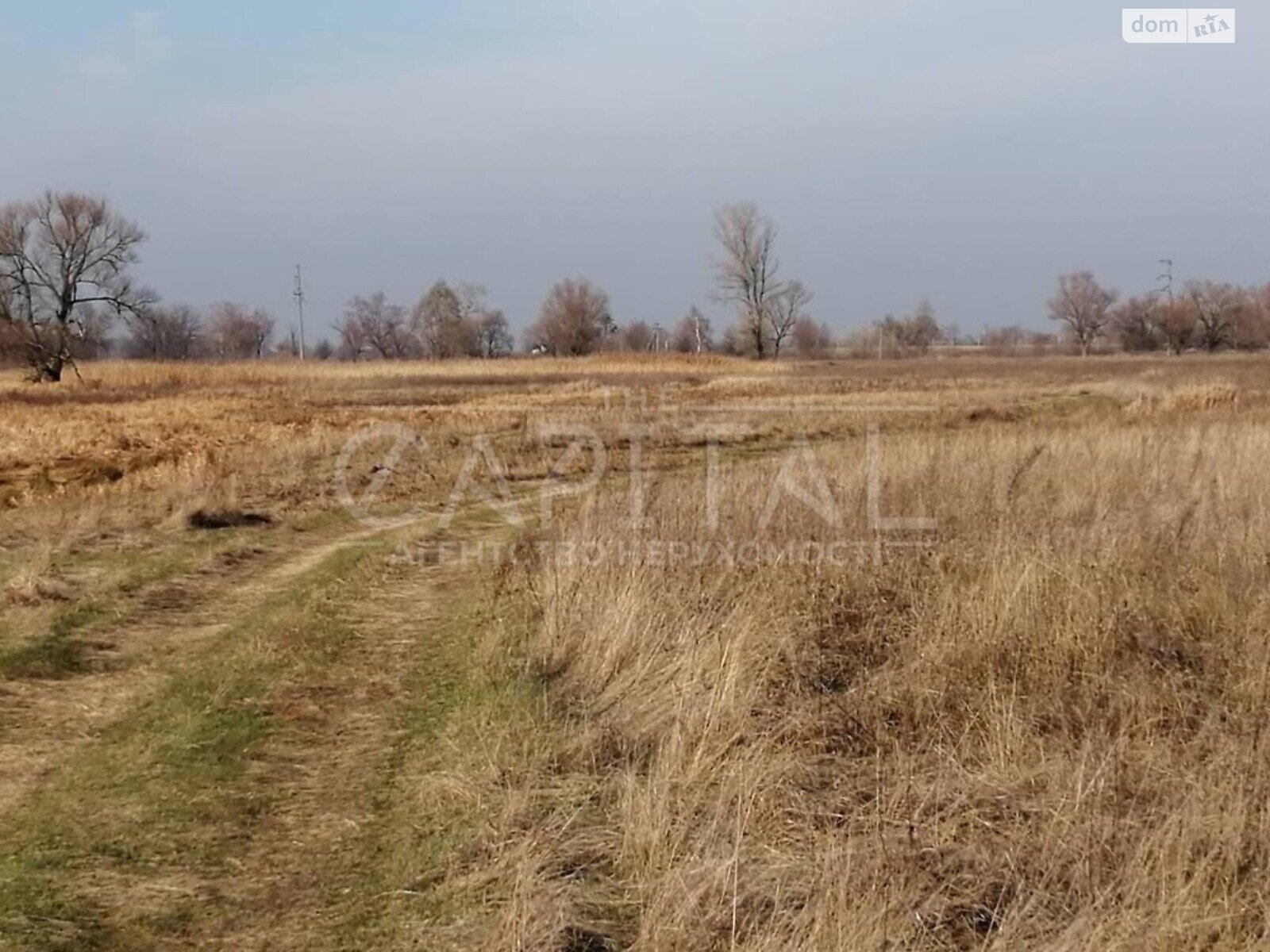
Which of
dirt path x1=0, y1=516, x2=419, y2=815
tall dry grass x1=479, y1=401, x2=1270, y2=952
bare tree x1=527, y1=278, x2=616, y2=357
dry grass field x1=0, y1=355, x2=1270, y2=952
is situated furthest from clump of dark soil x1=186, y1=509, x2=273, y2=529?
bare tree x1=527, y1=278, x2=616, y2=357

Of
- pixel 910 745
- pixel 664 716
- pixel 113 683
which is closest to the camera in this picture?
pixel 910 745

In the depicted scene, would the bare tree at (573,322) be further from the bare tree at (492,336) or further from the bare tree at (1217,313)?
the bare tree at (1217,313)

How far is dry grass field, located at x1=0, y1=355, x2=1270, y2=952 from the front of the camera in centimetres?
377

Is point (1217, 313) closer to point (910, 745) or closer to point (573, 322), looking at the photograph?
point (573, 322)

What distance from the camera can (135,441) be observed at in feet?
71.3

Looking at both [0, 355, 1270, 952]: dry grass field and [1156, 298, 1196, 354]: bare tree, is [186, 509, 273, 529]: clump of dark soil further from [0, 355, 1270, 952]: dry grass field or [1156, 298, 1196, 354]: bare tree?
[1156, 298, 1196, 354]: bare tree

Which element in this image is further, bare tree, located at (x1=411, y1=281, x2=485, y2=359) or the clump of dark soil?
bare tree, located at (x1=411, y1=281, x2=485, y2=359)

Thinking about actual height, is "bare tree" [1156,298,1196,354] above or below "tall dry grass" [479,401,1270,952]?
above

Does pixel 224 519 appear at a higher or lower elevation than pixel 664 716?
higher

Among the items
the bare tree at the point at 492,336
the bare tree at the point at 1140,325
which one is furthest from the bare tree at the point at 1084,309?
the bare tree at the point at 492,336

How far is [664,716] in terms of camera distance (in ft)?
18.0

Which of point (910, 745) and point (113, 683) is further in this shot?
point (113, 683)

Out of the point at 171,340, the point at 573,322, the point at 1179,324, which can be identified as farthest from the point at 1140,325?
the point at 171,340

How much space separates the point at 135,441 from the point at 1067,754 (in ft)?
69.2
